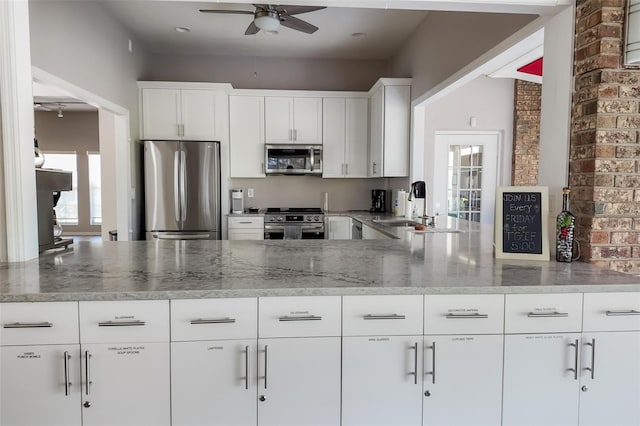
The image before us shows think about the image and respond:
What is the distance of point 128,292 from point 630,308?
187 cm

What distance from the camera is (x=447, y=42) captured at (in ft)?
11.4

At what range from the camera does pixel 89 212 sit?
365 inches

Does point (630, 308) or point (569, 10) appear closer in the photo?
point (630, 308)

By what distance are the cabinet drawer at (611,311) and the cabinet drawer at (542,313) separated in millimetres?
36

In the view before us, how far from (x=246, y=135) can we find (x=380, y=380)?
4.12 m

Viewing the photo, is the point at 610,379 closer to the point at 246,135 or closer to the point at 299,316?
the point at 299,316

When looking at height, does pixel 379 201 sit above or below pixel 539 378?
above

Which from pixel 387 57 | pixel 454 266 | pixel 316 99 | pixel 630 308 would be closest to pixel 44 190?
pixel 454 266

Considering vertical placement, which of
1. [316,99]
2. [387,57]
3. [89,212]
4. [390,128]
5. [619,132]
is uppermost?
[387,57]

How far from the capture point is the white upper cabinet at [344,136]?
5133mm

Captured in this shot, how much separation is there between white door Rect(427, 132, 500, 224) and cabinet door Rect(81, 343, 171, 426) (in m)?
4.51

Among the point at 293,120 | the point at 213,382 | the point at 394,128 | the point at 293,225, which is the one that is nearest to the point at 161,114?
the point at 293,120

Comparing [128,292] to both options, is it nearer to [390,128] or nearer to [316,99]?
[390,128]

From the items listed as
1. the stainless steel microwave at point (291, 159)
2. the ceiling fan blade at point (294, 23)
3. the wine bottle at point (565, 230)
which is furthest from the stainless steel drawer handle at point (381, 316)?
the stainless steel microwave at point (291, 159)
